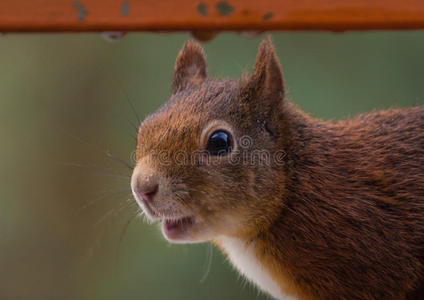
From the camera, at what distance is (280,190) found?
125 cm

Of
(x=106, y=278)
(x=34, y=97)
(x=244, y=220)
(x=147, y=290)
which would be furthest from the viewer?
(x=34, y=97)

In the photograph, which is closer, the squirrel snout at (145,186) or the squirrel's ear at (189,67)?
the squirrel snout at (145,186)

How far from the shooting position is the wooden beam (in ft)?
2.32

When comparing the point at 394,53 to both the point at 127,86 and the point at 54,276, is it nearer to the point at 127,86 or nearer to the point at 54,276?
the point at 127,86

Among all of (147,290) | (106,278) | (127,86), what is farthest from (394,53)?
(106,278)

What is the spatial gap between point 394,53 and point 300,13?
1.67 m

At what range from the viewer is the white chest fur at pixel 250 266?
51.4 inches

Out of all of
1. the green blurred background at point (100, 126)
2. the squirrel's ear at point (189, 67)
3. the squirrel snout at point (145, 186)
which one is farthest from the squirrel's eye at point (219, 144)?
the green blurred background at point (100, 126)

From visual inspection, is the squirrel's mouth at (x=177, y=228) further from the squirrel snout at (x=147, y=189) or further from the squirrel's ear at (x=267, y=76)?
the squirrel's ear at (x=267, y=76)

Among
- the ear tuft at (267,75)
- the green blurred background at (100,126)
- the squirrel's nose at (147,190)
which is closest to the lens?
the squirrel's nose at (147,190)

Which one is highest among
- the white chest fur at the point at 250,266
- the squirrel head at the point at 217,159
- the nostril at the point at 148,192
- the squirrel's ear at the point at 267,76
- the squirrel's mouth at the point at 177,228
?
the squirrel's ear at the point at 267,76

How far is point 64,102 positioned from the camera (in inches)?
96.4

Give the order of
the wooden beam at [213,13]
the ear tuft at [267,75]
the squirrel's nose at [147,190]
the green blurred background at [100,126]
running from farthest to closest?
the green blurred background at [100,126]
the ear tuft at [267,75]
the squirrel's nose at [147,190]
the wooden beam at [213,13]

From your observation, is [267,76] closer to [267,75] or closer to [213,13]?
[267,75]
